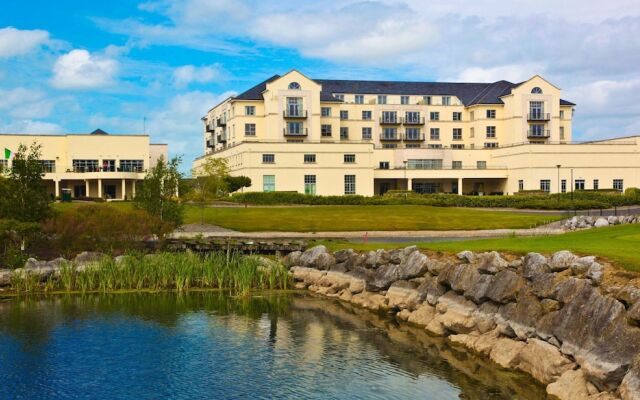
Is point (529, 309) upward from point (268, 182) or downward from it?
downward

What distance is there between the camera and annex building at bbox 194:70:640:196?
85.2 m

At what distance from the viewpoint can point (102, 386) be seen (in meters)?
15.7

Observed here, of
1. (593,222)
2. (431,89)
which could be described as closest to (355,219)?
(593,222)

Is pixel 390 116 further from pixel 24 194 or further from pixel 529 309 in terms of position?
pixel 529 309

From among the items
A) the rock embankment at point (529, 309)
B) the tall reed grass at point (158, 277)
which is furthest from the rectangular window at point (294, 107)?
the rock embankment at point (529, 309)

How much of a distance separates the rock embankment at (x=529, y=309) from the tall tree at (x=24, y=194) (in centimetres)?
1708

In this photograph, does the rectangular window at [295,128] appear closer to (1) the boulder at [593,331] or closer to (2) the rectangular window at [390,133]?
(2) the rectangular window at [390,133]

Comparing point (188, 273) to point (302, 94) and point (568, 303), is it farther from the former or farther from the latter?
point (302, 94)

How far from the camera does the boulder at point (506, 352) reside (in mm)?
16922

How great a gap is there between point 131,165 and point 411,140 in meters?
43.0

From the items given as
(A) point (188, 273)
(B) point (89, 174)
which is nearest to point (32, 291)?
(A) point (188, 273)

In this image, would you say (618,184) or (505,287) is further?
(618,184)

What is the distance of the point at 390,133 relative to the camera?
10644cm

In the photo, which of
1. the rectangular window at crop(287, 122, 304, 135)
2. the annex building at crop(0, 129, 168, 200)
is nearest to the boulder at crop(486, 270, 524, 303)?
the annex building at crop(0, 129, 168, 200)
